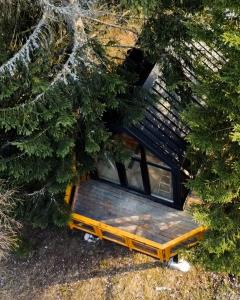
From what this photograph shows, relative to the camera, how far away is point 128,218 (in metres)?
13.0

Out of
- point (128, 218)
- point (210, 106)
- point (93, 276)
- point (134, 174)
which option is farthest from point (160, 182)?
point (210, 106)

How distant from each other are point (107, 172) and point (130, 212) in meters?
1.57

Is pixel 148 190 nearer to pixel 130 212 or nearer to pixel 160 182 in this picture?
pixel 160 182

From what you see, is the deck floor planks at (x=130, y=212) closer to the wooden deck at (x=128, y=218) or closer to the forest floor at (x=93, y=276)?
the wooden deck at (x=128, y=218)

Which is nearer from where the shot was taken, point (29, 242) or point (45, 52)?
point (45, 52)

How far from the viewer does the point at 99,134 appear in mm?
10664

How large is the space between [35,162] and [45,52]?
10.1 feet

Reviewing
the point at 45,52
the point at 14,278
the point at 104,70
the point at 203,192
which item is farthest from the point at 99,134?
the point at 14,278

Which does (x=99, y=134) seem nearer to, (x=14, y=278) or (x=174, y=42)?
(x=174, y=42)

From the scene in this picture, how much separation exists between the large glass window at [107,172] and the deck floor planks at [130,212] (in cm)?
31

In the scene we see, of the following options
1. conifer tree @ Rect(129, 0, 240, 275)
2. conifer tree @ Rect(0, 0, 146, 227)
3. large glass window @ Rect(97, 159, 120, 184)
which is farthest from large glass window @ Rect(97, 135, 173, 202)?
conifer tree @ Rect(129, 0, 240, 275)

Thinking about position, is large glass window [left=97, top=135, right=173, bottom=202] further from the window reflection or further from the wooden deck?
the wooden deck

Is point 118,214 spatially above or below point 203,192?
below

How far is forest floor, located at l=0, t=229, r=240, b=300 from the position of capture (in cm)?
1251
